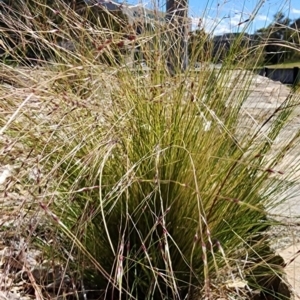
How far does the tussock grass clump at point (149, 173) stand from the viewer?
126 centimetres

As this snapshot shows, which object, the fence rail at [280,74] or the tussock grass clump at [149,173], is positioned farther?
the fence rail at [280,74]

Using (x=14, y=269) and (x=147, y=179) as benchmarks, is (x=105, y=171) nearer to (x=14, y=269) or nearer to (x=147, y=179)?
(x=147, y=179)

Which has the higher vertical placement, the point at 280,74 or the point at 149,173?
the point at 149,173

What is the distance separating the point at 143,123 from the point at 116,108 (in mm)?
110

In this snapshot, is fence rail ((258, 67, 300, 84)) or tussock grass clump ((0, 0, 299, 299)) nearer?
tussock grass clump ((0, 0, 299, 299))

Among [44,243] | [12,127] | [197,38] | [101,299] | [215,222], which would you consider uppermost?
[197,38]

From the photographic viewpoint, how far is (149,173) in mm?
1291

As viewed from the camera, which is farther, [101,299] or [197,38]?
[197,38]

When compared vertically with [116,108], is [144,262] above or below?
below

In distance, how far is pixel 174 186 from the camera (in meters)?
1.28

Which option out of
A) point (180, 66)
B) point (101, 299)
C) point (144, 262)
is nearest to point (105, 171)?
point (144, 262)

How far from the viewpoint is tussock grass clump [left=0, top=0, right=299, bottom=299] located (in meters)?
1.26

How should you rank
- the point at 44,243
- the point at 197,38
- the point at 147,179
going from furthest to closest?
the point at 197,38
the point at 44,243
the point at 147,179

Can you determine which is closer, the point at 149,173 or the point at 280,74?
the point at 149,173
